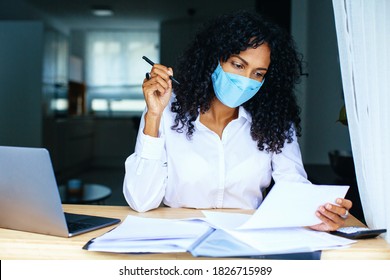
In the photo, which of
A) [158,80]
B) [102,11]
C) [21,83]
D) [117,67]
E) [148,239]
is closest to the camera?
[148,239]

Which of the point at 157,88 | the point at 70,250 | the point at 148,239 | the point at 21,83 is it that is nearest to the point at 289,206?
the point at 148,239

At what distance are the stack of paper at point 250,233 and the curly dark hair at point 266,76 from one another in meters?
0.55

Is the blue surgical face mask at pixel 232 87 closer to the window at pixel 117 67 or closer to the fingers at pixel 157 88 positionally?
the fingers at pixel 157 88

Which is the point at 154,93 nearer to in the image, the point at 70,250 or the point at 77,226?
the point at 77,226

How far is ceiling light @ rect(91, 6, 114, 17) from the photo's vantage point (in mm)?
7177

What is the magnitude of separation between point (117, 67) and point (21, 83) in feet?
11.4

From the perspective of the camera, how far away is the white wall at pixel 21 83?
5461 millimetres

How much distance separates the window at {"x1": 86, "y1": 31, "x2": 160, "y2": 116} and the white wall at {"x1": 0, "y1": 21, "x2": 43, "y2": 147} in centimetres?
326

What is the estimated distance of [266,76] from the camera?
171 centimetres

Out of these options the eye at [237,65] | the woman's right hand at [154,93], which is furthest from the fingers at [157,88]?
the eye at [237,65]

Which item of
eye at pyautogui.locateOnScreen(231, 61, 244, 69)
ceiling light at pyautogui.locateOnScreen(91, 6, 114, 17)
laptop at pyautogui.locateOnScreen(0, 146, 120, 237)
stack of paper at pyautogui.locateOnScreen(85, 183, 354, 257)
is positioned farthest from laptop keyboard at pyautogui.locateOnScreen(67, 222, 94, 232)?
ceiling light at pyautogui.locateOnScreen(91, 6, 114, 17)

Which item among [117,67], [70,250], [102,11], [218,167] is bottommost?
[70,250]

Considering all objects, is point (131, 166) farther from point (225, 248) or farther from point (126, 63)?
point (126, 63)

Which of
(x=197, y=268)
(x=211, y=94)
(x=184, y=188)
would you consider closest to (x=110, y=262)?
(x=197, y=268)
